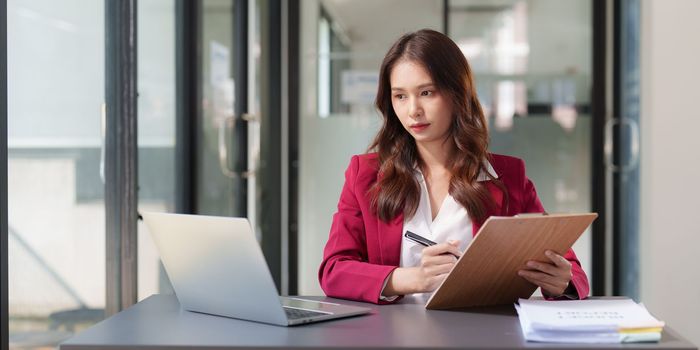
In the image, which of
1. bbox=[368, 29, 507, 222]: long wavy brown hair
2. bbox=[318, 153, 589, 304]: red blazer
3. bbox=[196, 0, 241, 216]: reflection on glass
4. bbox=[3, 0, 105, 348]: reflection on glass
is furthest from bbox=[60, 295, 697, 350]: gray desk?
bbox=[196, 0, 241, 216]: reflection on glass

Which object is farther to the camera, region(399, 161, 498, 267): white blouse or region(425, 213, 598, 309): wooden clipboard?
region(399, 161, 498, 267): white blouse

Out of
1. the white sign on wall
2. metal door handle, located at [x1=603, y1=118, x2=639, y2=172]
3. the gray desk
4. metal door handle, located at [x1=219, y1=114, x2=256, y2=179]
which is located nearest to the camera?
the gray desk

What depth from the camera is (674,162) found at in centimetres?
436

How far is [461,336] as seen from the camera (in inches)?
62.6

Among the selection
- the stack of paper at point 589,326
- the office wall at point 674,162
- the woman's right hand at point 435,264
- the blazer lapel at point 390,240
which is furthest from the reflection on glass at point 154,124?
the office wall at point 674,162

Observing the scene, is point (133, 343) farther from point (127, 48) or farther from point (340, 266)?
point (127, 48)

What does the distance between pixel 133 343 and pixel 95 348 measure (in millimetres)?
63

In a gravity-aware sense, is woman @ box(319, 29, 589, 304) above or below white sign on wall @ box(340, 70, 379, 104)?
below

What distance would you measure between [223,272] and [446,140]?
87 centimetres

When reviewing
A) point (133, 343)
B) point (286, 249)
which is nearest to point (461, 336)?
point (133, 343)

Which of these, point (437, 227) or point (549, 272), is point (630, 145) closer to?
point (437, 227)

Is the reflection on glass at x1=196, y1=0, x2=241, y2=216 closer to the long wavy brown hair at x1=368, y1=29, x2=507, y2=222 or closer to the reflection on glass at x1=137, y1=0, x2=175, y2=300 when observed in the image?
the reflection on glass at x1=137, y1=0, x2=175, y2=300

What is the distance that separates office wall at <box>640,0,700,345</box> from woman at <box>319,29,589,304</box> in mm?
2257

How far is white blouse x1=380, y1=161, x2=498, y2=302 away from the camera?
229 cm
